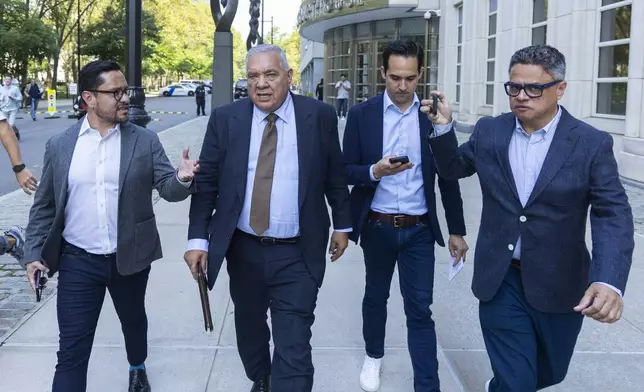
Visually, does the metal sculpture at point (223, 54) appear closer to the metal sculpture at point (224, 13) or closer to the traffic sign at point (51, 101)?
the metal sculpture at point (224, 13)

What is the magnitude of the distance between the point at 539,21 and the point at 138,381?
16.1 m

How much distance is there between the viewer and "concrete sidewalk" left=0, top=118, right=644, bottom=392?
425 cm

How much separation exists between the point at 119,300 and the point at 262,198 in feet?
3.11

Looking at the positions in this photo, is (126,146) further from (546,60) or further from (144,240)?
(546,60)

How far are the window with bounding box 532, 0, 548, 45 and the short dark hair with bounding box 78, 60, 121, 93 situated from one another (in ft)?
50.1

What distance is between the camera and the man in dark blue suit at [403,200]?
149 inches

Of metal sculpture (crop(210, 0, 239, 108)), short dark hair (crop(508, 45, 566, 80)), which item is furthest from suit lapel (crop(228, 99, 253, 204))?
metal sculpture (crop(210, 0, 239, 108))

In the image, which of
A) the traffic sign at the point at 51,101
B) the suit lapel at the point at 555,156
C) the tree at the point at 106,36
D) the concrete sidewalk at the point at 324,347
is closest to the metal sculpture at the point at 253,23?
the concrete sidewalk at the point at 324,347

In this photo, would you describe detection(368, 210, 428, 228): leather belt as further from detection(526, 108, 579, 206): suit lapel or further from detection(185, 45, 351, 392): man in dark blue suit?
detection(526, 108, 579, 206): suit lapel

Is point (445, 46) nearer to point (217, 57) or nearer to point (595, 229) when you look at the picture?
point (217, 57)

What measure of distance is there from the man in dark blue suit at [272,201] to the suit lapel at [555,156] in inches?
41.4

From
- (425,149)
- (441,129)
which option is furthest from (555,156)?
(425,149)

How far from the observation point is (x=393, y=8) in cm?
2902

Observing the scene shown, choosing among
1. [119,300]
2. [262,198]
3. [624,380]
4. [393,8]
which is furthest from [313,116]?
[393,8]
